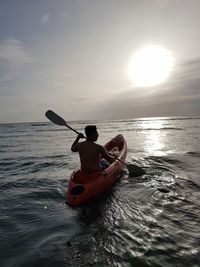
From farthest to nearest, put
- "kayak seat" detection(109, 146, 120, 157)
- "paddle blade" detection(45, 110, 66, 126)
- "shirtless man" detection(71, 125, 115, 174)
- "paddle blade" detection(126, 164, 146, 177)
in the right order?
"kayak seat" detection(109, 146, 120, 157)
"paddle blade" detection(45, 110, 66, 126)
"paddle blade" detection(126, 164, 146, 177)
"shirtless man" detection(71, 125, 115, 174)

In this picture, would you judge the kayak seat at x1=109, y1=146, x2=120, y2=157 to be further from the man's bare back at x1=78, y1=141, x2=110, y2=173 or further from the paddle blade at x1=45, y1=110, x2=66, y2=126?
the man's bare back at x1=78, y1=141, x2=110, y2=173

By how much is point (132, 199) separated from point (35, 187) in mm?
3892

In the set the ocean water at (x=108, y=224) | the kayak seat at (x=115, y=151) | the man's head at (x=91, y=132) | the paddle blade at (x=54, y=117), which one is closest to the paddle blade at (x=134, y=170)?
the ocean water at (x=108, y=224)

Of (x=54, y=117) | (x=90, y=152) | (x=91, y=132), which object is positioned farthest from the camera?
(x=54, y=117)

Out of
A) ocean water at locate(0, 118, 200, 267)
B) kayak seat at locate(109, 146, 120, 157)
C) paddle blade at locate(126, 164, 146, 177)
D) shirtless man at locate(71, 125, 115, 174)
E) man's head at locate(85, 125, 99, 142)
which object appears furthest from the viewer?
kayak seat at locate(109, 146, 120, 157)

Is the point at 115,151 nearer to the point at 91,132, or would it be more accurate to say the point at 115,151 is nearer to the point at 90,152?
the point at 90,152

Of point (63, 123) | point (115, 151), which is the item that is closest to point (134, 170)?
point (115, 151)

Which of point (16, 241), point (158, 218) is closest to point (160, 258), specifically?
point (158, 218)

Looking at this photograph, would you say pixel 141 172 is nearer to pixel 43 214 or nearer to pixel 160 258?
pixel 43 214

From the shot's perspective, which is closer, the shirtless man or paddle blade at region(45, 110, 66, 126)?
the shirtless man

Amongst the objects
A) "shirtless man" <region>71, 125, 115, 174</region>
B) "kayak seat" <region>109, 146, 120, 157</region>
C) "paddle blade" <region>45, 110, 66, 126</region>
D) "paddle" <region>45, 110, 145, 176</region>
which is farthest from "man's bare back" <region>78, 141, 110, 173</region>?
"kayak seat" <region>109, 146, 120, 157</region>

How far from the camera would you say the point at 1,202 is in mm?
9305

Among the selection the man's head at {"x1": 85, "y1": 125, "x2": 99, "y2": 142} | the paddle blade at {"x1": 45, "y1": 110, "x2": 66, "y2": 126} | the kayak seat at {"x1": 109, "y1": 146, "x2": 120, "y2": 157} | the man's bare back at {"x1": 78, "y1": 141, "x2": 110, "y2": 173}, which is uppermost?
the paddle blade at {"x1": 45, "y1": 110, "x2": 66, "y2": 126}

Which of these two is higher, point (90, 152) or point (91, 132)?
point (91, 132)
